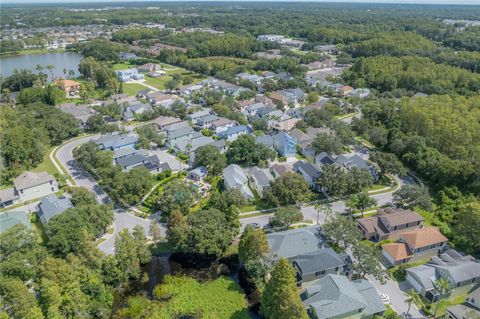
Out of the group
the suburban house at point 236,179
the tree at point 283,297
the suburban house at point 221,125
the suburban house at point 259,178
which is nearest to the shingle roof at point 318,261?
the tree at point 283,297

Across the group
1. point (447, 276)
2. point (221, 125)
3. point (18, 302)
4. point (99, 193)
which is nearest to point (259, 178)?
point (221, 125)

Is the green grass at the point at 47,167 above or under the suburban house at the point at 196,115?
under

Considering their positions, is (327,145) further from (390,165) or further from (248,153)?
(248,153)

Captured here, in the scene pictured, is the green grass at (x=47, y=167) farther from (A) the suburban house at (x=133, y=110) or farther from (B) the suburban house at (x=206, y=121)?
(B) the suburban house at (x=206, y=121)

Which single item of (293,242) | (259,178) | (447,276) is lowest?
(447,276)

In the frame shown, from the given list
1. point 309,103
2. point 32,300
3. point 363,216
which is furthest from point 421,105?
point 32,300

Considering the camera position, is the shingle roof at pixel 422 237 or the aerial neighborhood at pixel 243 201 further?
the shingle roof at pixel 422 237
